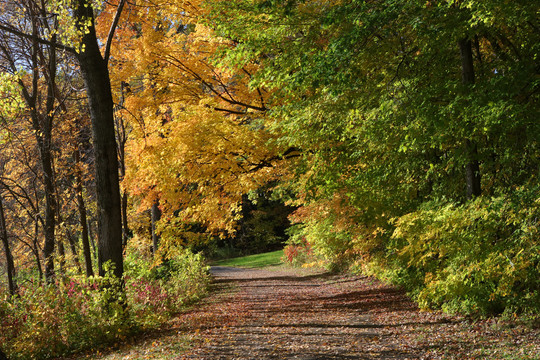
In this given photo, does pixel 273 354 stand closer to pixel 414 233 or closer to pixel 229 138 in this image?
pixel 414 233

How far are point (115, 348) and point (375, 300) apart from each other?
307 inches

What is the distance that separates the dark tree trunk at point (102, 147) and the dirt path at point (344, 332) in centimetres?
247

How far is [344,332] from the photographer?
8.70 meters

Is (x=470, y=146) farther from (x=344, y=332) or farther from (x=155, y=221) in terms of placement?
(x=155, y=221)

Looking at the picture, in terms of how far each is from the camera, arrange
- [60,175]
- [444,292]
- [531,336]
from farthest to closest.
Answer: [60,175] → [444,292] → [531,336]

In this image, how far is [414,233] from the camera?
7148 mm

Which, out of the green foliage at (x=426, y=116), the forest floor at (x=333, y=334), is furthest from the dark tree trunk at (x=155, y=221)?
the green foliage at (x=426, y=116)

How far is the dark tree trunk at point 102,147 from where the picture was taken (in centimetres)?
885

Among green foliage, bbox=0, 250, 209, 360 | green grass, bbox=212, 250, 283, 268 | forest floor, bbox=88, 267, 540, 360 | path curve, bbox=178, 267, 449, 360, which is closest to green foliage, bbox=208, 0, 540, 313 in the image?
forest floor, bbox=88, 267, 540, 360

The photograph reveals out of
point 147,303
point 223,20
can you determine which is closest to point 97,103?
point 223,20

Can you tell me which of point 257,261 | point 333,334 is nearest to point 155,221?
point 333,334

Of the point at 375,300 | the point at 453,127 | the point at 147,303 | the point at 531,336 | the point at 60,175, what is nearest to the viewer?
the point at 453,127

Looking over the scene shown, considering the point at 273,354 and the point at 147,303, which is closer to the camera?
the point at 273,354

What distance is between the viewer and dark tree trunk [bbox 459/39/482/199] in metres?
7.19
